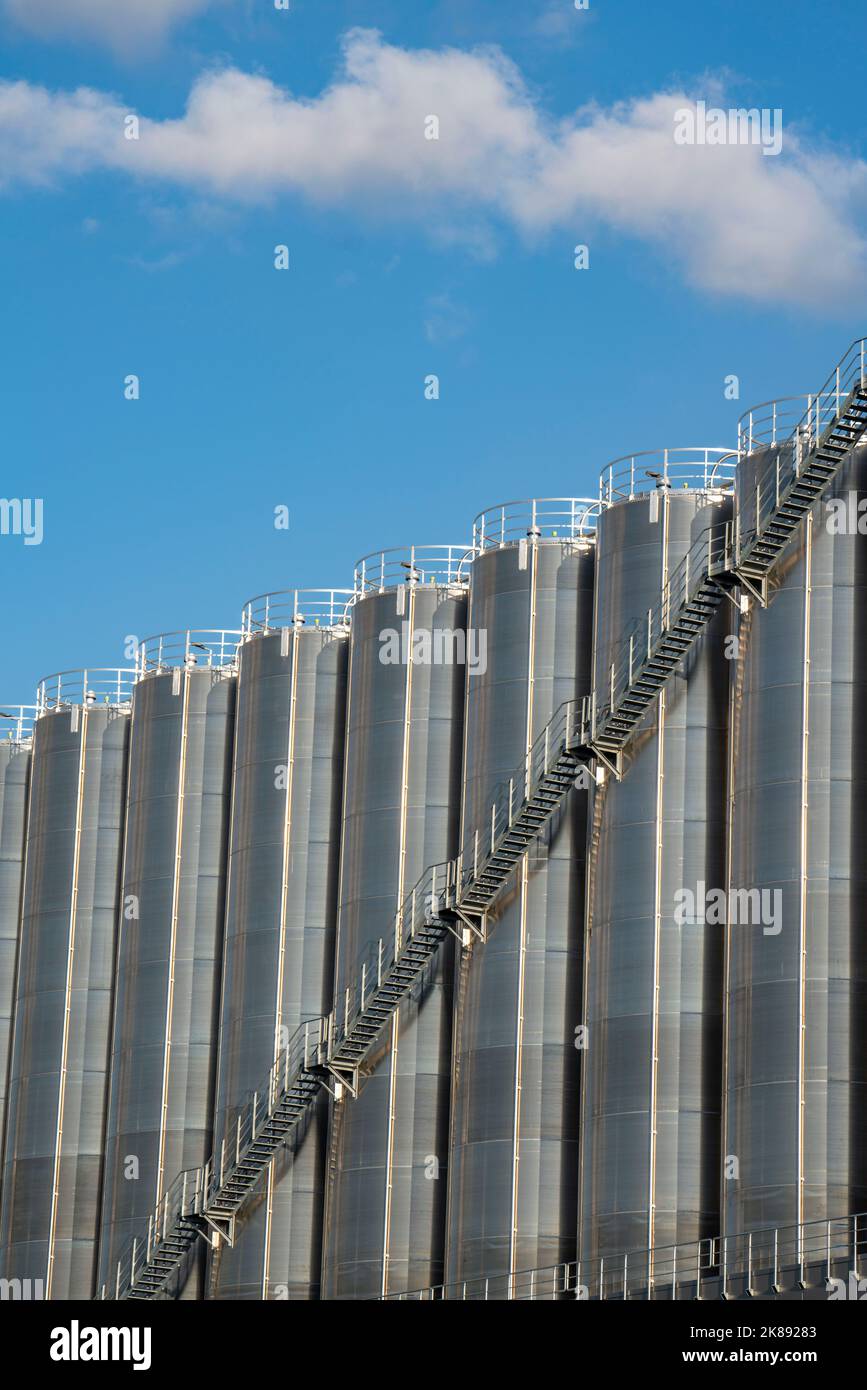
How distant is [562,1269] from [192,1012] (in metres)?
18.9

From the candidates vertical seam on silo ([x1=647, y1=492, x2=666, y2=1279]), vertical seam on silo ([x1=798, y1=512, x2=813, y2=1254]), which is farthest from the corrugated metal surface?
vertical seam on silo ([x1=798, y1=512, x2=813, y2=1254])

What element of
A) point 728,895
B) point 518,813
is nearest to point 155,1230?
point 518,813

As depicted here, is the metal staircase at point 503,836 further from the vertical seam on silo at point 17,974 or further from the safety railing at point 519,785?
the vertical seam on silo at point 17,974

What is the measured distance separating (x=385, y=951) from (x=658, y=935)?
10.8 meters

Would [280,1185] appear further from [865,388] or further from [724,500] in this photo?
[865,388]

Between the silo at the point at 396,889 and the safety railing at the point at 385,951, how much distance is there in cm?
22

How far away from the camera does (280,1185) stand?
246 feet

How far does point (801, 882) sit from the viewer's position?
209 feet

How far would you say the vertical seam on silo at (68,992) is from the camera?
82.9 meters

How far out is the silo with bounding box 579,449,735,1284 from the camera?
213ft

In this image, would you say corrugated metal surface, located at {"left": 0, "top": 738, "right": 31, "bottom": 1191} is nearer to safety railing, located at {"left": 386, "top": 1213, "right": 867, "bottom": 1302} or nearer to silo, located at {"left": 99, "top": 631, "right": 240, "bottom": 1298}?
silo, located at {"left": 99, "top": 631, "right": 240, "bottom": 1298}

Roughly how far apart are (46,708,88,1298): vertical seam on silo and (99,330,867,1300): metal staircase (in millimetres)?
4910

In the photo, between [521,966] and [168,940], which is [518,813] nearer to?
[521,966]
